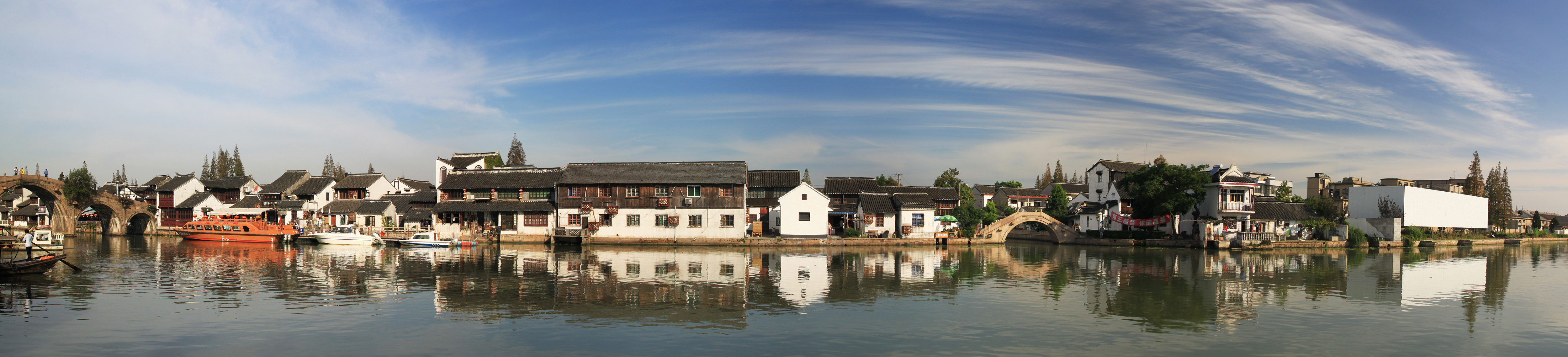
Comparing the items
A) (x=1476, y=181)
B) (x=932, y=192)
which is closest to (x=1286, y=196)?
(x=1476, y=181)

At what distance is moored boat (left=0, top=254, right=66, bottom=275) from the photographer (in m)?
25.3

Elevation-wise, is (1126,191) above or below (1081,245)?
above

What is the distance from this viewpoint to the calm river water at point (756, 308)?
53.6 ft

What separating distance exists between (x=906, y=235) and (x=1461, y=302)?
102 ft

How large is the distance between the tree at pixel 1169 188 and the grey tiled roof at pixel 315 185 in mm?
62595

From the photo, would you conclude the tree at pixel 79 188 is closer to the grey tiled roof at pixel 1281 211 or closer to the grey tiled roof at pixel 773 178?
the grey tiled roof at pixel 773 178

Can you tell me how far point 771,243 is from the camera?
158 ft

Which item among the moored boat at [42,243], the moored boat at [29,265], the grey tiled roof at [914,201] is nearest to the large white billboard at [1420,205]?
the grey tiled roof at [914,201]

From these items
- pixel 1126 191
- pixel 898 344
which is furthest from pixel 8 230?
pixel 1126 191

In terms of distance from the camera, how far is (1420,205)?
6106 centimetres

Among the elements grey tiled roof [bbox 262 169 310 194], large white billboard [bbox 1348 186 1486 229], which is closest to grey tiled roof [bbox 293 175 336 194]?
grey tiled roof [bbox 262 169 310 194]

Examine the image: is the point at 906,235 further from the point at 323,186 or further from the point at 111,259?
the point at 323,186

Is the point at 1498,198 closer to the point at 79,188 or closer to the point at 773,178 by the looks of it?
the point at 773,178

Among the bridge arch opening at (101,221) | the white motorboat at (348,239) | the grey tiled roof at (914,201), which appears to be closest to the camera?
the white motorboat at (348,239)
